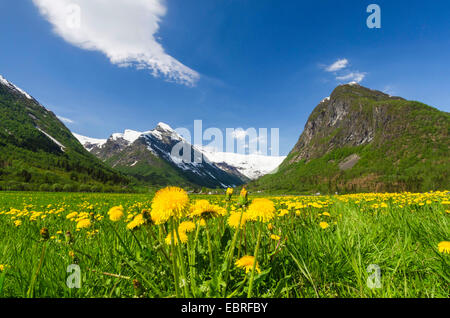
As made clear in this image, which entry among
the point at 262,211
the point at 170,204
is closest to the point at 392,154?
the point at 262,211

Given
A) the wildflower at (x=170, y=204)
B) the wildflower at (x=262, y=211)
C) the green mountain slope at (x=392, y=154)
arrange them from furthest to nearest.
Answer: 1. the green mountain slope at (x=392, y=154)
2. the wildflower at (x=262, y=211)
3. the wildflower at (x=170, y=204)

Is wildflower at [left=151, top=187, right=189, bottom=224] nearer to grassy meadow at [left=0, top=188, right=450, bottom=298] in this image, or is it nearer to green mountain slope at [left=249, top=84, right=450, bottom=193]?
grassy meadow at [left=0, top=188, right=450, bottom=298]

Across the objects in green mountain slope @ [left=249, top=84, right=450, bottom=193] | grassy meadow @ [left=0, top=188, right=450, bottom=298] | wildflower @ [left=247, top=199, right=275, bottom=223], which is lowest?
grassy meadow @ [left=0, top=188, right=450, bottom=298]

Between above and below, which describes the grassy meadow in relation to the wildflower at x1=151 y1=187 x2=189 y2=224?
below

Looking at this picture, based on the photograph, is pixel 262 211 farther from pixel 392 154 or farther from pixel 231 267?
pixel 392 154

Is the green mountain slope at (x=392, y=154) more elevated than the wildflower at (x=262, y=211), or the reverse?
the green mountain slope at (x=392, y=154)

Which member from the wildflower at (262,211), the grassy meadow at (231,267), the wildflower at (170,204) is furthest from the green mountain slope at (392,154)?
the wildflower at (170,204)

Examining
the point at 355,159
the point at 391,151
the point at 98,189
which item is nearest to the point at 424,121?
the point at 391,151

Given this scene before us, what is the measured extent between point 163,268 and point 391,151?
697ft

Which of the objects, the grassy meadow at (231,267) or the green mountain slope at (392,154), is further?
the green mountain slope at (392,154)

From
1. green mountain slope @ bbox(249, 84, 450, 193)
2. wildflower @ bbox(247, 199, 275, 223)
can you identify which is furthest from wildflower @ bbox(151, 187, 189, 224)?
green mountain slope @ bbox(249, 84, 450, 193)

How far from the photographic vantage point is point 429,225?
3.12 m

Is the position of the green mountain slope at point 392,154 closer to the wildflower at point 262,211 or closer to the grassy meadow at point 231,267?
the grassy meadow at point 231,267
